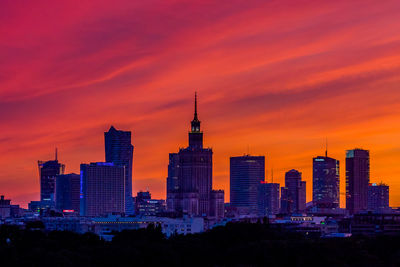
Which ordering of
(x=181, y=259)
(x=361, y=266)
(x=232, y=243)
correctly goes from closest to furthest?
(x=361, y=266)
(x=181, y=259)
(x=232, y=243)

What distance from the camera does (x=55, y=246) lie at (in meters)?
185

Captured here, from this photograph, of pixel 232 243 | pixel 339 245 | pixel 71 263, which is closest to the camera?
pixel 71 263

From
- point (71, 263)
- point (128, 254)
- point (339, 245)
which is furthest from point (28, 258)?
point (339, 245)

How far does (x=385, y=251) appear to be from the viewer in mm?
184125

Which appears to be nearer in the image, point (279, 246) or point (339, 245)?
point (279, 246)

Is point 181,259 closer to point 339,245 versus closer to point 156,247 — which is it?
point 156,247

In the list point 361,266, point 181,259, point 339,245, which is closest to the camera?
point 361,266

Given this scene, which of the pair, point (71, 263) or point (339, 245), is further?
point (339, 245)

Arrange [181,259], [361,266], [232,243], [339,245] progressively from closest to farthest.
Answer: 1. [361,266]
2. [181,259]
3. [339,245]
4. [232,243]

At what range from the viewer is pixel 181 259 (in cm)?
16400

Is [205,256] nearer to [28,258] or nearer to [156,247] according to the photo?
[156,247]

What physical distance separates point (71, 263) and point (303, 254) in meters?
36.5

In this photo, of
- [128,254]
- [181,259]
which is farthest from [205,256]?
[128,254]

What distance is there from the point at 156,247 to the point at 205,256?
446 inches
